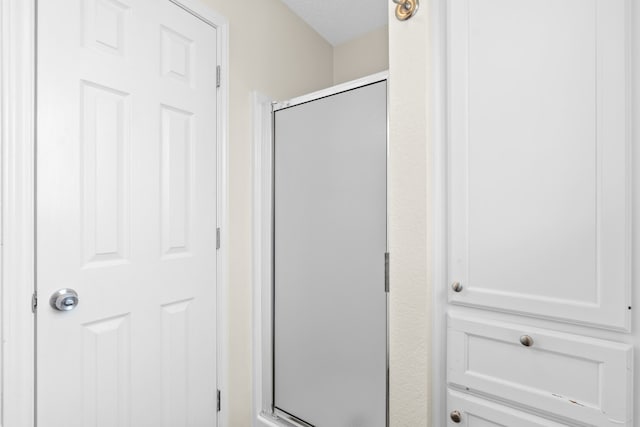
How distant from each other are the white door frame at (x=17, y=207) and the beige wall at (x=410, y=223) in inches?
42.9

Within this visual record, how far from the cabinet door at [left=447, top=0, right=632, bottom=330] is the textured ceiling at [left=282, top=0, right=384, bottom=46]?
1085 mm

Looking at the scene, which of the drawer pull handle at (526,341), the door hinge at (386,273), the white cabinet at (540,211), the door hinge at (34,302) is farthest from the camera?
the door hinge at (386,273)

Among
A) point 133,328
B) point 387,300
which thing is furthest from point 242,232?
point 387,300

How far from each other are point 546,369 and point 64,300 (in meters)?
1.40

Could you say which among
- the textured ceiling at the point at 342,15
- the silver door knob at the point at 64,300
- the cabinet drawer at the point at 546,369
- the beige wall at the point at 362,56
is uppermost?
the textured ceiling at the point at 342,15

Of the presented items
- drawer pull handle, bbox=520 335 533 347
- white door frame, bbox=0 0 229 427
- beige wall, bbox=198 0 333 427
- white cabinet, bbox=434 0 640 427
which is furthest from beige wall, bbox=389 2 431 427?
white door frame, bbox=0 0 229 427

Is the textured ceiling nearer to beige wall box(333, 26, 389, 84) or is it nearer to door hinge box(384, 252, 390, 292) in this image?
beige wall box(333, 26, 389, 84)

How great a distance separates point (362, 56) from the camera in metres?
2.20

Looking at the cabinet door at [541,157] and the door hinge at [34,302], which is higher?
the cabinet door at [541,157]

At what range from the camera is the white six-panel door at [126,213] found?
1.04m

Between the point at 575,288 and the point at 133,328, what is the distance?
4.60ft

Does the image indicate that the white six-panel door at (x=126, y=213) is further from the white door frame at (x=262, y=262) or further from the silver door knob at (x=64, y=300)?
the white door frame at (x=262, y=262)

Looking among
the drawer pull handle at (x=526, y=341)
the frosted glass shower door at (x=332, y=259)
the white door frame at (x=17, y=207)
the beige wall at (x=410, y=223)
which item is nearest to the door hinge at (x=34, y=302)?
the white door frame at (x=17, y=207)

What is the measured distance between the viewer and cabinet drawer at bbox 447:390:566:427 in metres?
0.90
